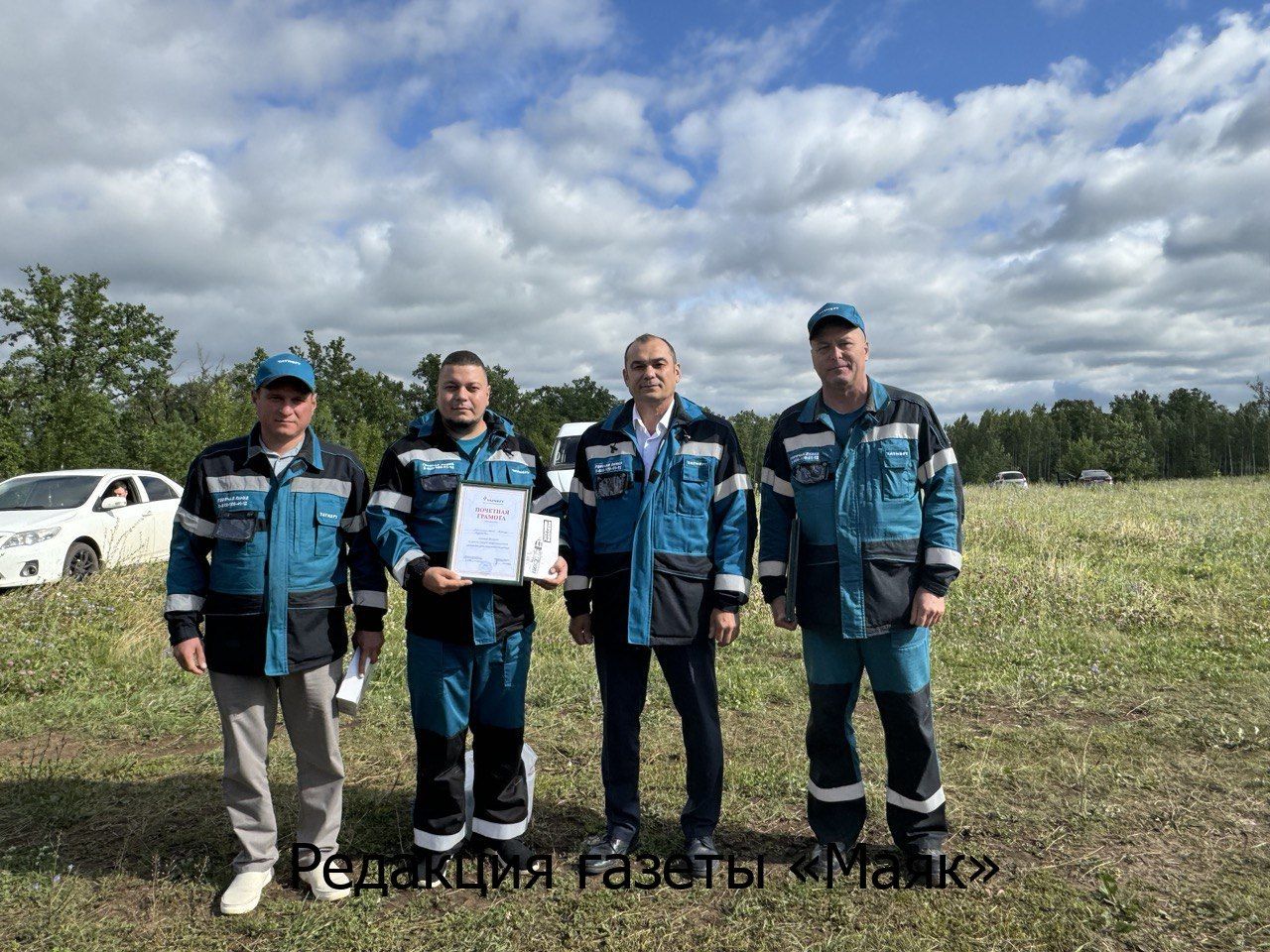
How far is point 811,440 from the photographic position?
3406 mm

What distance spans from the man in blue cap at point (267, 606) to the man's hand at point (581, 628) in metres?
0.90

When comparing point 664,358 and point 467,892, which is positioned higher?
point 664,358

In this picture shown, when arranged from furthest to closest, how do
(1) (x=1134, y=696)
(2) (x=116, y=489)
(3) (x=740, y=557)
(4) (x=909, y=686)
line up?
(2) (x=116, y=489), (1) (x=1134, y=696), (3) (x=740, y=557), (4) (x=909, y=686)

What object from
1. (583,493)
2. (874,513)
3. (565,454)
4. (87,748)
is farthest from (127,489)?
(874,513)

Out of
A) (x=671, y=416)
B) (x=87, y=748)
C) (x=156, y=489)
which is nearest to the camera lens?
(x=671, y=416)

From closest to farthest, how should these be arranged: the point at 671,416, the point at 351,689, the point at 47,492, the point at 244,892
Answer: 1. the point at 244,892
2. the point at 351,689
3. the point at 671,416
4. the point at 47,492

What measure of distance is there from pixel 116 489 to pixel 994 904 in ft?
35.6

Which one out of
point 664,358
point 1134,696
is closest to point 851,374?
point 664,358

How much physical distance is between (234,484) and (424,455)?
730 millimetres

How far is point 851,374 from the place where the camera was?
336 cm

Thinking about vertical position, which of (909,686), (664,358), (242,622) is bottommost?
(909,686)

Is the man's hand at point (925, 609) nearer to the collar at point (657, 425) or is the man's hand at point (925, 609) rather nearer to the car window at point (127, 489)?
the collar at point (657, 425)

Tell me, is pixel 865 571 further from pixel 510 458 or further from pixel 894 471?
pixel 510 458

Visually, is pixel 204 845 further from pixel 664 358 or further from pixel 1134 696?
pixel 1134 696
